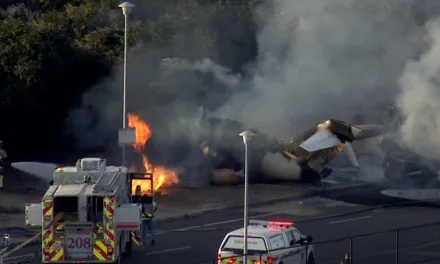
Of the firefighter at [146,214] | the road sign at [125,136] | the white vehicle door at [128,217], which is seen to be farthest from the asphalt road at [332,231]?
the road sign at [125,136]

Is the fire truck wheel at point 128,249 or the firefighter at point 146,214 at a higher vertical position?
the firefighter at point 146,214

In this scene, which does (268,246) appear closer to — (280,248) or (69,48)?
(280,248)

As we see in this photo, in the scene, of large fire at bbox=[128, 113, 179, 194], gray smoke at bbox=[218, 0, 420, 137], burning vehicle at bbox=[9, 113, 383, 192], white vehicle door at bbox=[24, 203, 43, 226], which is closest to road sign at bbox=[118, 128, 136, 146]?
white vehicle door at bbox=[24, 203, 43, 226]

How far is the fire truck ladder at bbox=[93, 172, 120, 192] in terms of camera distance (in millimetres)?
25719

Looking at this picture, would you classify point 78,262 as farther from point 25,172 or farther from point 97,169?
point 25,172

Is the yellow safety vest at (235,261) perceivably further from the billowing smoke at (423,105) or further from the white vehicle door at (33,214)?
the billowing smoke at (423,105)

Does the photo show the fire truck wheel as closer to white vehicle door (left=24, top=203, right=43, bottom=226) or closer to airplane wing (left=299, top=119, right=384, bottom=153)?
white vehicle door (left=24, top=203, right=43, bottom=226)

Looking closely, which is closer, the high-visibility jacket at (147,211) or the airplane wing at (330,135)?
the high-visibility jacket at (147,211)

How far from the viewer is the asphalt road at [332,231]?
28.7 m

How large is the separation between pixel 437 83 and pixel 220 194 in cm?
943

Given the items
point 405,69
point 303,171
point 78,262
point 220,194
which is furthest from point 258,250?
point 405,69

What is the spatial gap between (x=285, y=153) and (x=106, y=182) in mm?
16342

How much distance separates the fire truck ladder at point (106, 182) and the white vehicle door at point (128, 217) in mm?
585

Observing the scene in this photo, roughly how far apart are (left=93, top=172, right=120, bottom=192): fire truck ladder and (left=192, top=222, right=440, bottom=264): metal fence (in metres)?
3.10
